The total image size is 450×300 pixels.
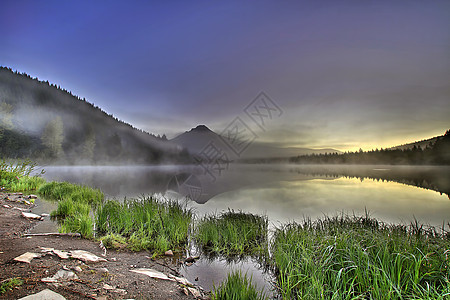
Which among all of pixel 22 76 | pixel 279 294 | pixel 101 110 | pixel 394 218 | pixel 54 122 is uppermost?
pixel 22 76

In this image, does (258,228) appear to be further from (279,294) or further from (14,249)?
(14,249)

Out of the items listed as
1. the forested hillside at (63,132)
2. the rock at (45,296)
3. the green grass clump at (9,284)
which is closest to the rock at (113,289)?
the rock at (45,296)

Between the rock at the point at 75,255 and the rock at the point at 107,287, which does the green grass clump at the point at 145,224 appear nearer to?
the rock at the point at 75,255

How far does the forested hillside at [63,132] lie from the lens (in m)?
59.9

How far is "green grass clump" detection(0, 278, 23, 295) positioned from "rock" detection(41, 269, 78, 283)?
24 centimetres

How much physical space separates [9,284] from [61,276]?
2.05ft

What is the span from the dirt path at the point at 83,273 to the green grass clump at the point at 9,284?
0.14ft

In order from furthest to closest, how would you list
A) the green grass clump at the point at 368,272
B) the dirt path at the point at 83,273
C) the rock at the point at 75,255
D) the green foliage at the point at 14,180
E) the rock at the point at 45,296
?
the green foliage at the point at 14,180 → the rock at the point at 75,255 → the green grass clump at the point at 368,272 → the dirt path at the point at 83,273 → the rock at the point at 45,296

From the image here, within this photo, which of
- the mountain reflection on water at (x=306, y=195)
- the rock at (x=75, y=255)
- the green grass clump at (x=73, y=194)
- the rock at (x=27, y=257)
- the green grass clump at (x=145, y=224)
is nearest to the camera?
the rock at (x=27, y=257)

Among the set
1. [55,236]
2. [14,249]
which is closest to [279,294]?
[14,249]

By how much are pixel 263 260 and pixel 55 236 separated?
5475mm

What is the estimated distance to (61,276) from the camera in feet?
9.29

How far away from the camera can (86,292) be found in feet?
8.45

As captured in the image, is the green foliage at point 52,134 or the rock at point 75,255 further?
the green foliage at point 52,134
